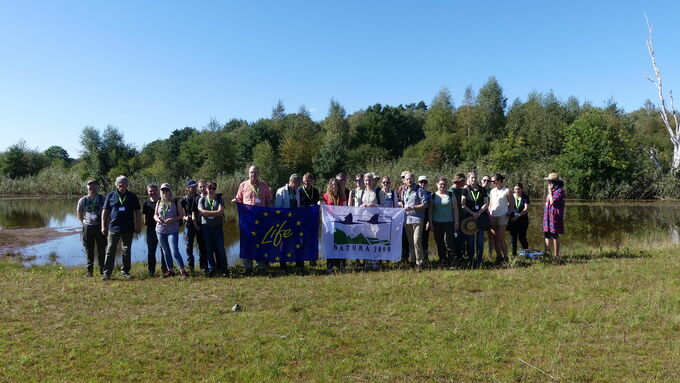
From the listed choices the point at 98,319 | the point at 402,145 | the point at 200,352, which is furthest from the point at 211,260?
the point at 402,145

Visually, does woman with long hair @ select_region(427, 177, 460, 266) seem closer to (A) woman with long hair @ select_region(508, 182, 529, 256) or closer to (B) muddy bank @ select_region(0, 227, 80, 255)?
(A) woman with long hair @ select_region(508, 182, 529, 256)

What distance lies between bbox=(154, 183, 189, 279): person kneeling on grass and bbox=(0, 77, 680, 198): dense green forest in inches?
1006

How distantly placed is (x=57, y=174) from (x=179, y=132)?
46.6m

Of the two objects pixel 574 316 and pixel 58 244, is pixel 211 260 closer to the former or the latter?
pixel 574 316

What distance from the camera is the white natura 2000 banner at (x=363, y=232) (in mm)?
8570

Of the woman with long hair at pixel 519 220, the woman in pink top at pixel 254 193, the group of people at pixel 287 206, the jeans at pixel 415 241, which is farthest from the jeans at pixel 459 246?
the woman in pink top at pixel 254 193

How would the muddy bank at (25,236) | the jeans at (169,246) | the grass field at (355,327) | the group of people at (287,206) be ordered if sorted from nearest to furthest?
1. the grass field at (355,327)
2. the jeans at (169,246)
3. the group of people at (287,206)
4. the muddy bank at (25,236)

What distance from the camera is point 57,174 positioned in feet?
153

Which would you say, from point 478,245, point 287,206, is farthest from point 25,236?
point 478,245

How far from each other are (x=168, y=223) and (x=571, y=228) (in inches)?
574

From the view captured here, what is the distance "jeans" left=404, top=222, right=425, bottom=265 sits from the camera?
26.9 ft

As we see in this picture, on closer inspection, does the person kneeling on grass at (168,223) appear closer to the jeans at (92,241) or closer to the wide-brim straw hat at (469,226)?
the jeans at (92,241)

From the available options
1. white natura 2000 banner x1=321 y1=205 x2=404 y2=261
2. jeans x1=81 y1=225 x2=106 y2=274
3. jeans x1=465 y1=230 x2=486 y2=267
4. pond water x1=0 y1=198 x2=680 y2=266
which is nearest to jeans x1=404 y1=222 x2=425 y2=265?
white natura 2000 banner x1=321 y1=205 x2=404 y2=261

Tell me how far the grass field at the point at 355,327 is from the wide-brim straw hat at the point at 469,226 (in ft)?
2.89
